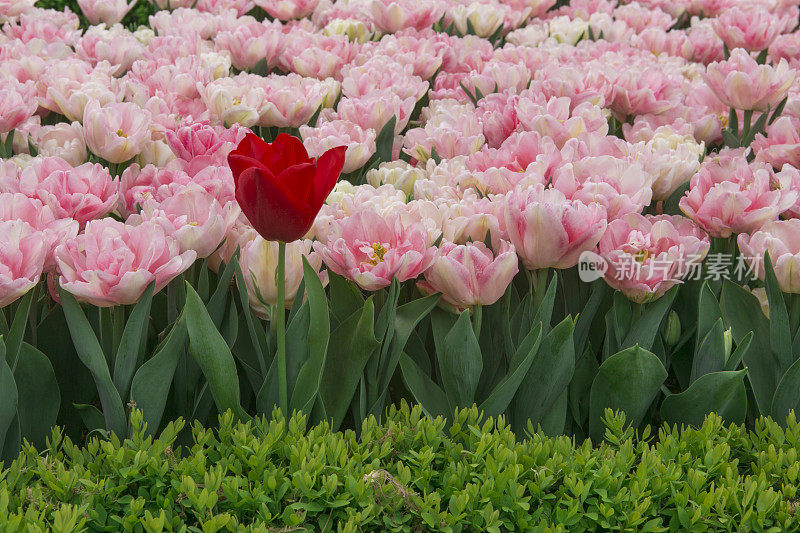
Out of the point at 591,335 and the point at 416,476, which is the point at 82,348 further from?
the point at 591,335

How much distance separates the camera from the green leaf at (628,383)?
1938mm

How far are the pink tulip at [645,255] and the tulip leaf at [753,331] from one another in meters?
0.19

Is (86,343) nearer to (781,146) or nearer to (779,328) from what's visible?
(779,328)

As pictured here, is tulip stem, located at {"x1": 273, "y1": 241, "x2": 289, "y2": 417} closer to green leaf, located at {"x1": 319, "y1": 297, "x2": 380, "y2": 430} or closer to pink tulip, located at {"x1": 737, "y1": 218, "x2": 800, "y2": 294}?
green leaf, located at {"x1": 319, "y1": 297, "x2": 380, "y2": 430}

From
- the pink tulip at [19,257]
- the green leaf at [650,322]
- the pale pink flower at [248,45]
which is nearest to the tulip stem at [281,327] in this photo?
the pink tulip at [19,257]

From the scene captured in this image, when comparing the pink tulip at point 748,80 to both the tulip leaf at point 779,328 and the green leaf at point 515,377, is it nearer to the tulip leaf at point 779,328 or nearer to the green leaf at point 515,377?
the tulip leaf at point 779,328

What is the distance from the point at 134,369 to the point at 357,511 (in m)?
0.65

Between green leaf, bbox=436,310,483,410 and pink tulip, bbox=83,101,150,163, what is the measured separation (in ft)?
3.78

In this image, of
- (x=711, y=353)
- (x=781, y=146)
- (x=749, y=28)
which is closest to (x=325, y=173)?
(x=711, y=353)

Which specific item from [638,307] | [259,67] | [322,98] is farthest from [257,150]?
[259,67]

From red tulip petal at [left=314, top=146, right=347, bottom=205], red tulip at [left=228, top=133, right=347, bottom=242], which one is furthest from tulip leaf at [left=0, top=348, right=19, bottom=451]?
red tulip petal at [left=314, top=146, right=347, bottom=205]

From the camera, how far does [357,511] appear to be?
5.21 feet

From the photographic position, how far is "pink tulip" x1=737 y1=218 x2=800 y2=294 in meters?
2.01

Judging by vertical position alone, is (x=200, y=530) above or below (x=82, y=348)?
below
